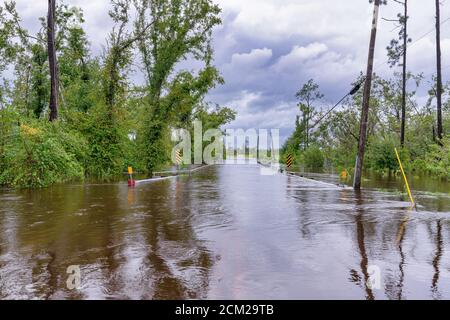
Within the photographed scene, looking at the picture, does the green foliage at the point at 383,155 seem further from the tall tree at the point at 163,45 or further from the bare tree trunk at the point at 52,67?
the bare tree trunk at the point at 52,67

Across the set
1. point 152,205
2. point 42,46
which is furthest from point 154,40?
point 152,205

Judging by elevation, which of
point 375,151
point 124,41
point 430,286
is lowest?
point 430,286

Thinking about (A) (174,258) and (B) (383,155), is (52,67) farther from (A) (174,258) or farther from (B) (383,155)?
(B) (383,155)

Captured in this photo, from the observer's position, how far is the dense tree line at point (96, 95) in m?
18.3

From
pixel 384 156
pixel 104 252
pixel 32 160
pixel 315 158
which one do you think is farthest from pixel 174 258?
pixel 315 158

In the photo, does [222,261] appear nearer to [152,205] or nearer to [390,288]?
[390,288]

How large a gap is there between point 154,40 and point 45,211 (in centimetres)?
2672

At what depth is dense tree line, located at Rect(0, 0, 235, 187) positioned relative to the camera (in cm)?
1834

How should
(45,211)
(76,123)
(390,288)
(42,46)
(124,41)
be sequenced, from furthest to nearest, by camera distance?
(42,46) → (124,41) → (76,123) → (45,211) → (390,288)

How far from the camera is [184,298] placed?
468 cm

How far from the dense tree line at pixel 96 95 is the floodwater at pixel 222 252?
6562 millimetres

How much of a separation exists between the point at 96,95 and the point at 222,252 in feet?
74.5

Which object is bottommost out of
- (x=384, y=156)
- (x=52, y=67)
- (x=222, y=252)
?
(x=222, y=252)

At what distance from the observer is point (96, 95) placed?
27109mm
